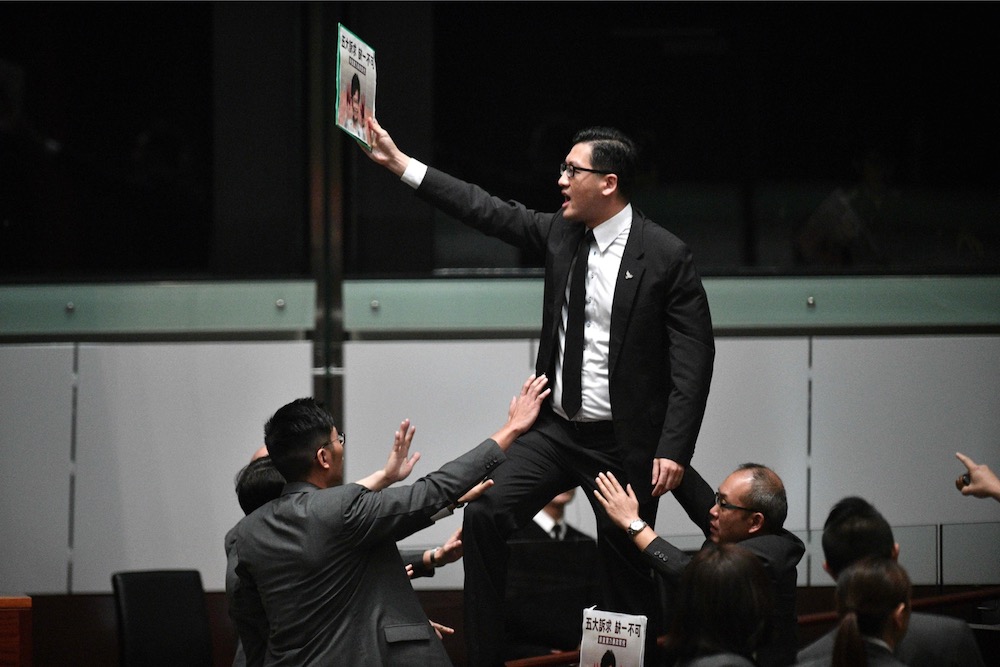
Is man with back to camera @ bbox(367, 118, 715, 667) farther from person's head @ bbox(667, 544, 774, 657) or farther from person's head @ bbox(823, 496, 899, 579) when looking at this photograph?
person's head @ bbox(667, 544, 774, 657)

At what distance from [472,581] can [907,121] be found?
3.55 m

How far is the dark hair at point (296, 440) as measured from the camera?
318 cm

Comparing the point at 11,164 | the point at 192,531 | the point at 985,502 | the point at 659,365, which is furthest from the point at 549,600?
the point at 11,164

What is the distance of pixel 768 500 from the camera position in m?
3.24

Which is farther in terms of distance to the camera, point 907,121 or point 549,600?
point 907,121

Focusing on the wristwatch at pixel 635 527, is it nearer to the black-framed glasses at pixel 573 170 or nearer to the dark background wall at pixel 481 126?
the black-framed glasses at pixel 573 170

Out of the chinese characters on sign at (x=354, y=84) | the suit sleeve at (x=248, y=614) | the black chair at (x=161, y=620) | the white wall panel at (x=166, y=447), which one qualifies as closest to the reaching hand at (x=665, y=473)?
the suit sleeve at (x=248, y=614)

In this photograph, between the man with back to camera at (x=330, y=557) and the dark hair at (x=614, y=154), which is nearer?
the man with back to camera at (x=330, y=557)

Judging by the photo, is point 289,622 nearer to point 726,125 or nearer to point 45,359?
point 45,359

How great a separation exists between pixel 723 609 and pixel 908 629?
→ 59 cm

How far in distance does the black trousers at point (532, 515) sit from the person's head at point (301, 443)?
1.57 ft

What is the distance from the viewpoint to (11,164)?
5.83 m

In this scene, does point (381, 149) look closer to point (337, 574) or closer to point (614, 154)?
point (614, 154)

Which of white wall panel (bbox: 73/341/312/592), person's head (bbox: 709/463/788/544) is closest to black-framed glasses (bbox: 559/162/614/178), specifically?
person's head (bbox: 709/463/788/544)
